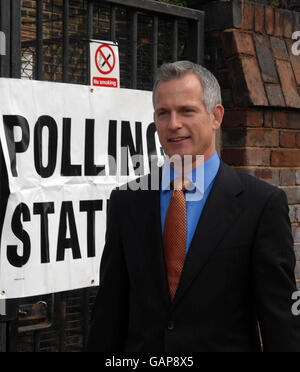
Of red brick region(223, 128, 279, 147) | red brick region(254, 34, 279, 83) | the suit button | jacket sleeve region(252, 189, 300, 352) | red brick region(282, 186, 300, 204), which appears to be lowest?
the suit button

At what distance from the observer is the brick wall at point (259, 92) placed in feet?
13.4

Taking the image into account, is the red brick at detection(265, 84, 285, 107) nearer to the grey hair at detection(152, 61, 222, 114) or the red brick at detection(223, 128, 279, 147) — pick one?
the red brick at detection(223, 128, 279, 147)

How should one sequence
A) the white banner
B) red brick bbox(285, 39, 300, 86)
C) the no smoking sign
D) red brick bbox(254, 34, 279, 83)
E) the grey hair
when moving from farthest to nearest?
red brick bbox(285, 39, 300, 86) → red brick bbox(254, 34, 279, 83) → the no smoking sign → the white banner → the grey hair

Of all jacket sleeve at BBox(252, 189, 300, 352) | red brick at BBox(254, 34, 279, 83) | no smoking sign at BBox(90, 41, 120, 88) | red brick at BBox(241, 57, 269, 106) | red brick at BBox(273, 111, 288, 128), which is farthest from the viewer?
red brick at BBox(273, 111, 288, 128)

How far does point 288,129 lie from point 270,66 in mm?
430

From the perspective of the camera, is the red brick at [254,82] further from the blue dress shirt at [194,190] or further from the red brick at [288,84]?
the blue dress shirt at [194,190]

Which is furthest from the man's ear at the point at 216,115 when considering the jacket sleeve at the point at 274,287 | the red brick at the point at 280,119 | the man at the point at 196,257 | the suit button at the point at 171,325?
the red brick at the point at 280,119

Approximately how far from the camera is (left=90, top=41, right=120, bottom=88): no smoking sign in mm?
3604

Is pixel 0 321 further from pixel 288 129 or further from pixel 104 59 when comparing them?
pixel 288 129

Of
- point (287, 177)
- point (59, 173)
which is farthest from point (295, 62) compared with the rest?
point (59, 173)

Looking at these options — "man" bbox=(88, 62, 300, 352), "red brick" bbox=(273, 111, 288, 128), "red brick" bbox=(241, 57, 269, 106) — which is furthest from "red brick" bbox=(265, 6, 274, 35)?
"man" bbox=(88, 62, 300, 352)

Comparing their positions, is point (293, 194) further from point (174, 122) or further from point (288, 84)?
point (174, 122)

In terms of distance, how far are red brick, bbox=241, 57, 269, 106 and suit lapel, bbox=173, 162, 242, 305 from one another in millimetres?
1772

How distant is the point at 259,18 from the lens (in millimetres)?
4270
